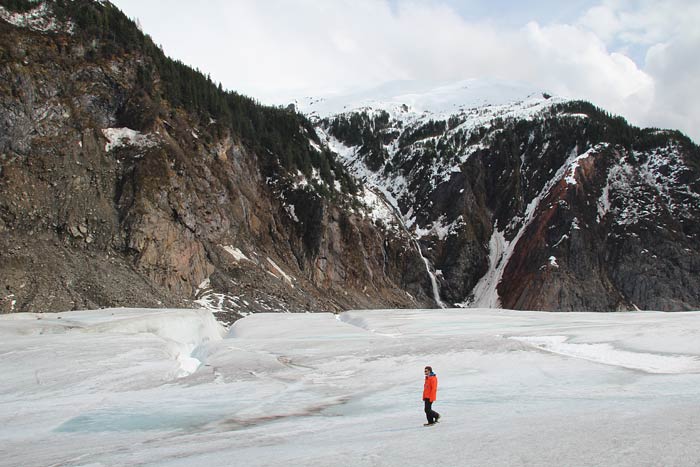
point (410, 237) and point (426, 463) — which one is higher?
point (410, 237)

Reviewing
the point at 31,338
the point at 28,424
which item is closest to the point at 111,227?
the point at 31,338

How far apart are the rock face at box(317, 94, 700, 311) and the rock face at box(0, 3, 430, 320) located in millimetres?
35197

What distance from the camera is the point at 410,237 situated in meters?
113

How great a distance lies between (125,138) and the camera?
62344mm

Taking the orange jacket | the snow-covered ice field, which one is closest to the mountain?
the snow-covered ice field

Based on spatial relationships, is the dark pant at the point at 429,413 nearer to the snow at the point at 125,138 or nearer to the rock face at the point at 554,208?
the snow at the point at 125,138

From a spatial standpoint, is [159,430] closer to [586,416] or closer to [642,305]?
[586,416]

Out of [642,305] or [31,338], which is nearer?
[31,338]

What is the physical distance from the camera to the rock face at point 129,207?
155 ft

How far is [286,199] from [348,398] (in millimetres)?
73243

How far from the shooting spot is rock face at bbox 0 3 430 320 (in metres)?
47.4

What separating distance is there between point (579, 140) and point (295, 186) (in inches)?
2827

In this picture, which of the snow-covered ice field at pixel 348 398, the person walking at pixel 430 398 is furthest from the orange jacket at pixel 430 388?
the snow-covered ice field at pixel 348 398

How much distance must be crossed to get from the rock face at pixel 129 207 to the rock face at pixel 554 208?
35197 millimetres
